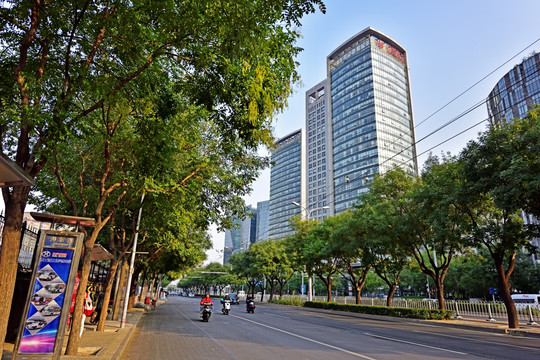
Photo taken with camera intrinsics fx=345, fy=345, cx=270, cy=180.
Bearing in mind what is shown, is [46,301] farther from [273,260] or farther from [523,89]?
[523,89]

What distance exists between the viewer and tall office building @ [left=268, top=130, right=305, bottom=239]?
158 m

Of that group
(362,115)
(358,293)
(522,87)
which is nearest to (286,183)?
(362,115)

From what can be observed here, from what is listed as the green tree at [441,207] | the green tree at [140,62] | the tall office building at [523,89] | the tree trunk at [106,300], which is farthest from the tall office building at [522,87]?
the green tree at [140,62]

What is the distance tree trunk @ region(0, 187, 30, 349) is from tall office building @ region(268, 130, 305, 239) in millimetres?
145730

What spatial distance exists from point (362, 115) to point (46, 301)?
111 m

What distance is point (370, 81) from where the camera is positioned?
361 ft

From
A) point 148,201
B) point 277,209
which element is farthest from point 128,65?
point 277,209

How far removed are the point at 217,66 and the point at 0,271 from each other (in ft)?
15.7

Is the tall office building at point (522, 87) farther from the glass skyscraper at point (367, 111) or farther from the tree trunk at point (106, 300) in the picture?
the tree trunk at point (106, 300)

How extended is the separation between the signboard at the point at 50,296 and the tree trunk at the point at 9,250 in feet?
5.11

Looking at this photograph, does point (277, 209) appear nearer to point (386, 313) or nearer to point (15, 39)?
point (386, 313)

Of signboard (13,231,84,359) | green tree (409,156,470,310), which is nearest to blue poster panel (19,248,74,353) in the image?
signboard (13,231,84,359)

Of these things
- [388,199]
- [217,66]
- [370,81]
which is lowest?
[217,66]

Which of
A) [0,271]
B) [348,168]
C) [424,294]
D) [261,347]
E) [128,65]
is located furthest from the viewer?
[348,168]
